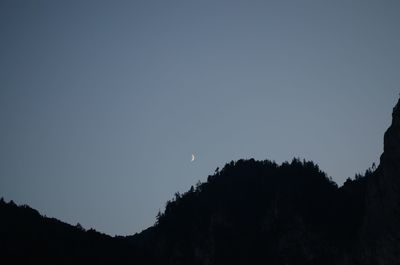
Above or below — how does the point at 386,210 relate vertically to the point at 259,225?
below

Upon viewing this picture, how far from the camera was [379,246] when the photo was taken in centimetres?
9062

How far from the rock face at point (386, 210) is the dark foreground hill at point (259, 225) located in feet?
0.67

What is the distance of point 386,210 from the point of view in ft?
298

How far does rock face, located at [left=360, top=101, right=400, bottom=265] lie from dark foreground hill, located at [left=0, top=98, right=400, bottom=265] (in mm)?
203

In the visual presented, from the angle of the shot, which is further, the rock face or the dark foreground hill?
the dark foreground hill

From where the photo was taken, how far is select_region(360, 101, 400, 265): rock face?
8704 cm

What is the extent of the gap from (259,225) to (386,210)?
132 ft

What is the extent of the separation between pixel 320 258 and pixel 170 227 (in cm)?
5360

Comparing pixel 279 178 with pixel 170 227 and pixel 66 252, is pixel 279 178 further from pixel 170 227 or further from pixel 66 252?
pixel 66 252

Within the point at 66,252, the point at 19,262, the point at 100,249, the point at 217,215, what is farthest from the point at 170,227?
the point at 19,262

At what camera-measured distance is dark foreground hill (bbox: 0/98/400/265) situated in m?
91.9

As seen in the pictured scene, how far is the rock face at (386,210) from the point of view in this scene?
87037mm

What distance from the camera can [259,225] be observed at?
123 m

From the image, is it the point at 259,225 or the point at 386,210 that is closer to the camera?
the point at 386,210
